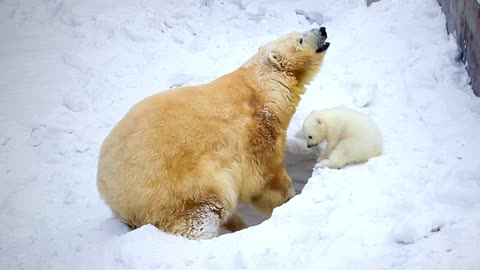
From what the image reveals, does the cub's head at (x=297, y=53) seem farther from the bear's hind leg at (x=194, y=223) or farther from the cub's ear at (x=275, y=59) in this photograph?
the bear's hind leg at (x=194, y=223)

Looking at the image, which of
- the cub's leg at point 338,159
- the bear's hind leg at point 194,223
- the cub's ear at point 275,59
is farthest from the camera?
the cub's ear at point 275,59

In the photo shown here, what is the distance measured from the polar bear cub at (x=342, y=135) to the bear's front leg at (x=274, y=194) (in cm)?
31

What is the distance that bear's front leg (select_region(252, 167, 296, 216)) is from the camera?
15.3 ft

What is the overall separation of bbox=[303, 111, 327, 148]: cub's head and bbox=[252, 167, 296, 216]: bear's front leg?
492mm

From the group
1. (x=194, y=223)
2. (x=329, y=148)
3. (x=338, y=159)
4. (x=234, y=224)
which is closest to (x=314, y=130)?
(x=329, y=148)

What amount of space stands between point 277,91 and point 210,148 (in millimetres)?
848

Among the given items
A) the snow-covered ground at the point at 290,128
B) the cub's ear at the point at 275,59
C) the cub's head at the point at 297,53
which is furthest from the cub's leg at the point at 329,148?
the cub's ear at the point at 275,59

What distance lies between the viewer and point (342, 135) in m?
4.80

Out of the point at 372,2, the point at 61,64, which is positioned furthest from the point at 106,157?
the point at 372,2

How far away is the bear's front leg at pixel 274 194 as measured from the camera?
465 cm

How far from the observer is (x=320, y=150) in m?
5.41

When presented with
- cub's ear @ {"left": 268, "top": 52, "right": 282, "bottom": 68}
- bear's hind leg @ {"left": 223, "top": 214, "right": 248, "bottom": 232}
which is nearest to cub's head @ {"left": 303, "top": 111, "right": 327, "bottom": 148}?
cub's ear @ {"left": 268, "top": 52, "right": 282, "bottom": 68}

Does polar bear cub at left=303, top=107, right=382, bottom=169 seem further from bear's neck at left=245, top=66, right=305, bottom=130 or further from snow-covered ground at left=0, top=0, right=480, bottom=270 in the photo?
bear's neck at left=245, top=66, right=305, bottom=130

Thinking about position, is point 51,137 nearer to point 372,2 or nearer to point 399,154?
point 399,154
